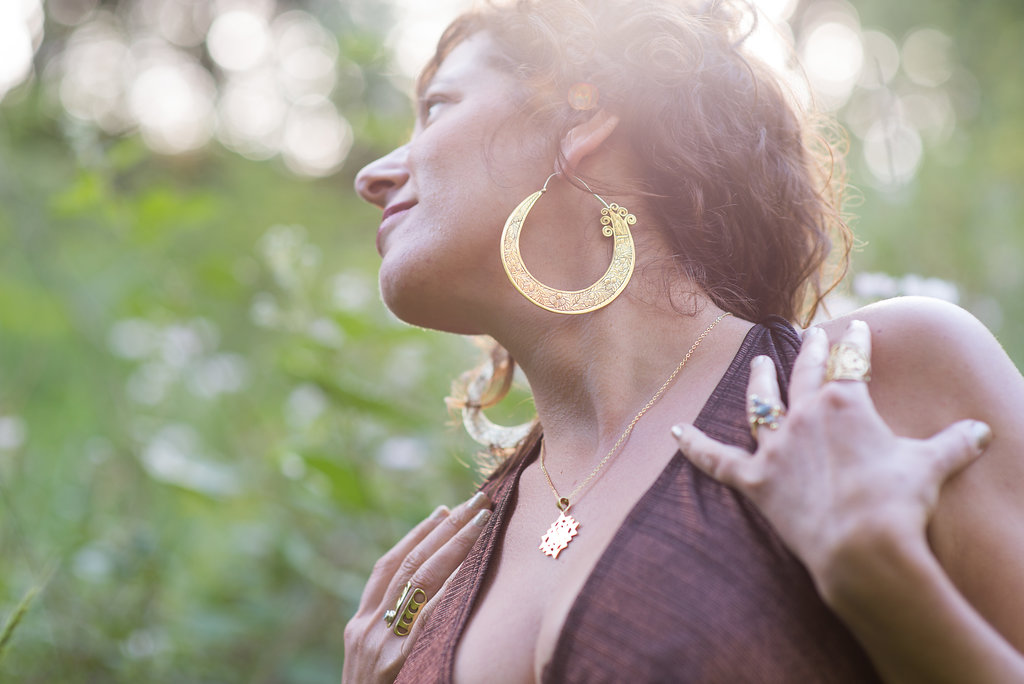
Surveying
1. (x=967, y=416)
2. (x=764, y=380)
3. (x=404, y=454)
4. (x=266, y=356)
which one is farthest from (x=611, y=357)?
(x=266, y=356)

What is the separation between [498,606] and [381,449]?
5.64ft

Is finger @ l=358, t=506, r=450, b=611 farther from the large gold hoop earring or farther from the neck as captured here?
the large gold hoop earring

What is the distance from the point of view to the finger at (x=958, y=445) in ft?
3.47

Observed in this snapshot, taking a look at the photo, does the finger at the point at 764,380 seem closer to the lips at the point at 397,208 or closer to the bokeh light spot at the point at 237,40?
the lips at the point at 397,208

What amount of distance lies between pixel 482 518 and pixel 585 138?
2.52 feet

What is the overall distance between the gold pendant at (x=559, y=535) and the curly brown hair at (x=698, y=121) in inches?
19.9

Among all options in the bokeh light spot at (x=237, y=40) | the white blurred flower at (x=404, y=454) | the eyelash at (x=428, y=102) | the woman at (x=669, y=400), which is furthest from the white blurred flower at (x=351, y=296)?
the bokeh light spot at (x=237, y=40)

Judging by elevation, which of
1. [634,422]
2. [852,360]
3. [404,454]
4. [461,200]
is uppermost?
[852,360]

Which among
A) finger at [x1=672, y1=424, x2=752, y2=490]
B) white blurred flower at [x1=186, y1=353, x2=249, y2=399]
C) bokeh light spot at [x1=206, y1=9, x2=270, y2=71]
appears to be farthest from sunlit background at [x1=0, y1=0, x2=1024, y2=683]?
bokeh light spot at [x1=206, y1=9, x2=270, y2=71]

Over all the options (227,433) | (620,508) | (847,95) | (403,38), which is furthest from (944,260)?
(227,433)

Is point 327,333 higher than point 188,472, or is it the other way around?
point 327,333

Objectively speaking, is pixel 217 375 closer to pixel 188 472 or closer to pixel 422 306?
pixel 188 472

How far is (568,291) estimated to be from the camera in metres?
1.59

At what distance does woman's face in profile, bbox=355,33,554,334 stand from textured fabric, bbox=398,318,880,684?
586 millimetres
